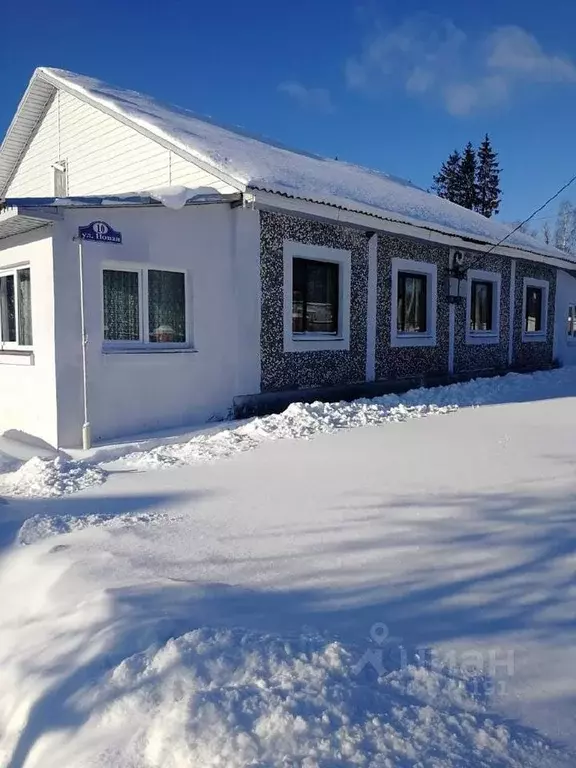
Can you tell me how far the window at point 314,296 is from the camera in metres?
9.70

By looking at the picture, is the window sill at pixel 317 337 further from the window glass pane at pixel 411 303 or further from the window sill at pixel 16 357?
the window sill at pixel 16 357

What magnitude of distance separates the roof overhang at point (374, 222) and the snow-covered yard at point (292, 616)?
4.60 meters

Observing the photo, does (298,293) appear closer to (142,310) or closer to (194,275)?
(194,275)

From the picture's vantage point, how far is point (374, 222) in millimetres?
10227

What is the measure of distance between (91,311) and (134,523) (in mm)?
3830

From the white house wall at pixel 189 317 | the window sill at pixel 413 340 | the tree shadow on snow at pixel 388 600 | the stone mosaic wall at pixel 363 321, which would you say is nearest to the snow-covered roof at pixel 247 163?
the stone mosaic wall at pixel 363 321

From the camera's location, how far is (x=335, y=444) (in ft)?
21.6

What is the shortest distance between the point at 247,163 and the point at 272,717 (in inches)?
333

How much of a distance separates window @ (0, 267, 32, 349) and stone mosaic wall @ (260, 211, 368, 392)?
3406 mm

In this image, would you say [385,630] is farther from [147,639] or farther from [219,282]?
[219,282]

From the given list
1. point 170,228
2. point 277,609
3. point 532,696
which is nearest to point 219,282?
point 170,228

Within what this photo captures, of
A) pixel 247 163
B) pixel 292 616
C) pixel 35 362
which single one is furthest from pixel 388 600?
pixel 247 163

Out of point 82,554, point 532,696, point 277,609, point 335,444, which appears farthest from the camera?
point 335,444

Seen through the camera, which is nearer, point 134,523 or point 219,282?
point 134,523
